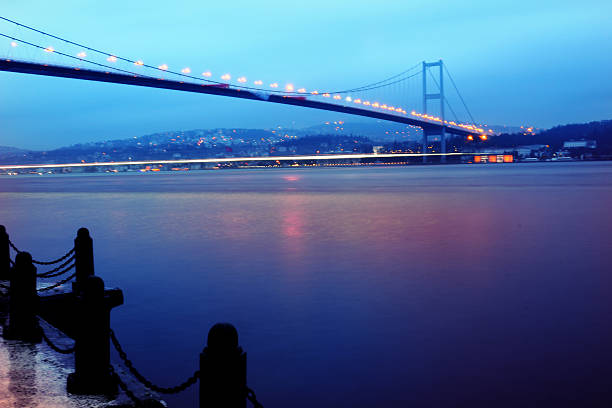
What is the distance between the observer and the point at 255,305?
256 inches

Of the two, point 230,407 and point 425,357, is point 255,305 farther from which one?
point 230,407

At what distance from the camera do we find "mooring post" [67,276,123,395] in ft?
9.74

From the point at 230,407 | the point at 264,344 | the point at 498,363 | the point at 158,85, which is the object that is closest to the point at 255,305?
the point at 264,344

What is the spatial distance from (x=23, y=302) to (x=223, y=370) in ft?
7.65

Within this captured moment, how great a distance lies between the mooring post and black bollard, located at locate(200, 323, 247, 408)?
3.33ft

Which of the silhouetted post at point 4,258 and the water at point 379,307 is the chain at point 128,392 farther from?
the silhouetted post at point 4,258

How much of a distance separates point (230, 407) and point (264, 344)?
287cm

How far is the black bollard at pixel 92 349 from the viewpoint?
2969 mm

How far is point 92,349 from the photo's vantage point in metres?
3.03

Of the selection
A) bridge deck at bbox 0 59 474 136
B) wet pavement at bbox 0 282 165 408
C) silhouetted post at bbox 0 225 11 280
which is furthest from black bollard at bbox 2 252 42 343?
bridge deck at bbox 0 59 474 136

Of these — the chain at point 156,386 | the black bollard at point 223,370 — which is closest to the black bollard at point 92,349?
the chain at point 156,386

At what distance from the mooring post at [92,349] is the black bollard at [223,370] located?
3.33ft

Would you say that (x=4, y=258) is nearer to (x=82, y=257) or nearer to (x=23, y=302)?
(x=82, y=257)

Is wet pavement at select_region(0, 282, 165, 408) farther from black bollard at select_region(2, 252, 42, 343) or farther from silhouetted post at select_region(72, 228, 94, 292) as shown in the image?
silhouetted post at select_region(72, 228, 94, 292)
